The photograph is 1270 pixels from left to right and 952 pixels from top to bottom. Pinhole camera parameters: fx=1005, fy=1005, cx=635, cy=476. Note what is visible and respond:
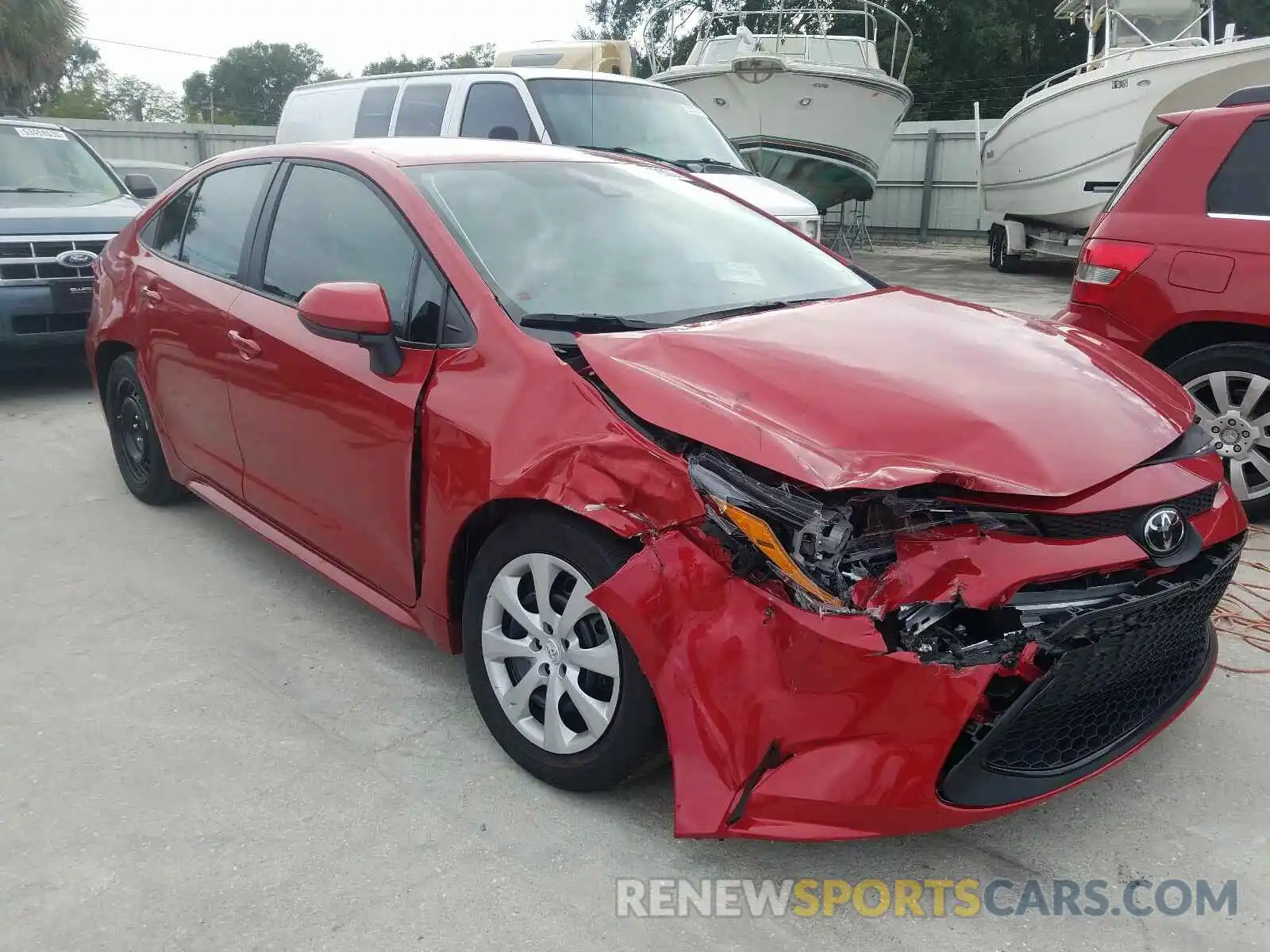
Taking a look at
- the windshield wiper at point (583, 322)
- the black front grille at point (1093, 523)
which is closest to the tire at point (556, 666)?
the windshield wiper at point (583, 322)

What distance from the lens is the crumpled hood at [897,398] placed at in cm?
206

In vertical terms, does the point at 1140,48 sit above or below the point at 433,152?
above

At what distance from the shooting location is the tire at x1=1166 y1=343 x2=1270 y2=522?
4.20 meters

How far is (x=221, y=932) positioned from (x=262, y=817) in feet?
1.33

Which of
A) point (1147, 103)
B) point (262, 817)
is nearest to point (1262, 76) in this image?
point (1147, 103)

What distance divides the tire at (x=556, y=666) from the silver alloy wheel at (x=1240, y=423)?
10.2ft

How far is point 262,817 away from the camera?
2527mm

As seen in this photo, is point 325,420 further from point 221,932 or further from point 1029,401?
point 1029,401

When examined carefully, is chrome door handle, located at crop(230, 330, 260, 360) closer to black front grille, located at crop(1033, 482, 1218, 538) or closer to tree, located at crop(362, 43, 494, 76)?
black front grille, located at crop(1033, 482, 1218, 538)

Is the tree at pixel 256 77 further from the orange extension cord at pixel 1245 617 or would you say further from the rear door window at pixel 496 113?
the orange extension cord at pixel 1245 617

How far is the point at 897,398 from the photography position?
2244 millimetres

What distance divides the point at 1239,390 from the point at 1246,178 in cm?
89

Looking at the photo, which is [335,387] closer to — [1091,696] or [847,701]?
[847,701]

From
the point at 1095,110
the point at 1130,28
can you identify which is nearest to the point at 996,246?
the point at 1095,110
